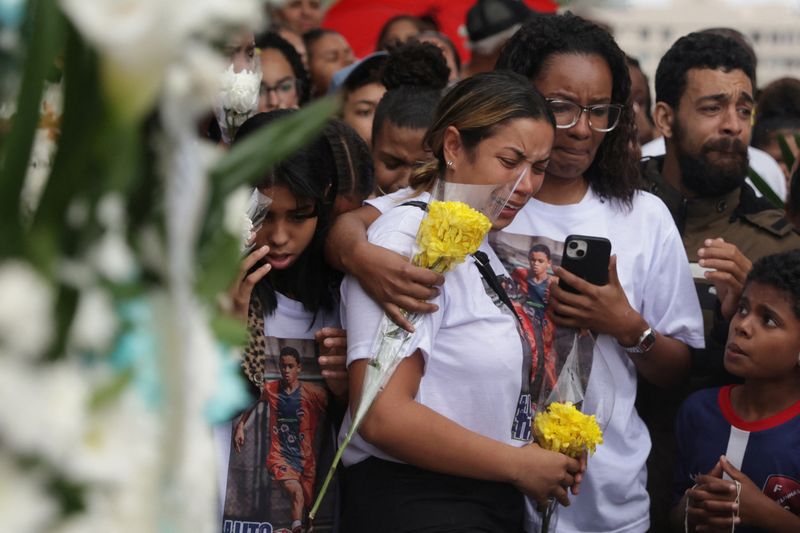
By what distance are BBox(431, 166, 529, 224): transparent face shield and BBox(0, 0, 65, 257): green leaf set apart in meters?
1.93

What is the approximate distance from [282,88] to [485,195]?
2.06 meters

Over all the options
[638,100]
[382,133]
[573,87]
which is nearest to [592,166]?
[573,87]

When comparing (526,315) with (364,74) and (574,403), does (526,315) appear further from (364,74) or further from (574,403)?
(364,74)

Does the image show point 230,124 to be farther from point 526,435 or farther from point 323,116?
point 323,116

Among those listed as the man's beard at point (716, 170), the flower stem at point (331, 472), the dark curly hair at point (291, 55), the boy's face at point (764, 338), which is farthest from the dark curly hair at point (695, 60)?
the flower stem at point (331, 472)

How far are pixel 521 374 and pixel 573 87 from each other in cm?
96

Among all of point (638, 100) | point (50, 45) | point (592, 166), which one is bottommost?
point (50, 45)

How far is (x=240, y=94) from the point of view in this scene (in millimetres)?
3160

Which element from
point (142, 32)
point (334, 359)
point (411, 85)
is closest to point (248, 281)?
point (334, 359)

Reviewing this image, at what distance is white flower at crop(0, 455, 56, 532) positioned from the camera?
0.72m

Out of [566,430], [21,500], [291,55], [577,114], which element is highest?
[291,55]

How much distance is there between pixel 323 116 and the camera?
0.93m

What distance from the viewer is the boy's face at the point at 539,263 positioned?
118 inches

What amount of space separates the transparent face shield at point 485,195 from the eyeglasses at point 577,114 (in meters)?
0.46
